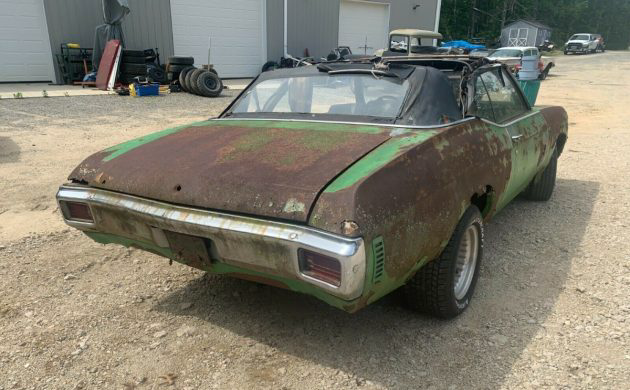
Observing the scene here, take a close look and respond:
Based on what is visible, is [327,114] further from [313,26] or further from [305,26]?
[313,26]

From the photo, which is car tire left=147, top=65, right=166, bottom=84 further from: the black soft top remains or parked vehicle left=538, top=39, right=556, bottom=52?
parked vehicle left=538, top=39, right=556, bottom=52

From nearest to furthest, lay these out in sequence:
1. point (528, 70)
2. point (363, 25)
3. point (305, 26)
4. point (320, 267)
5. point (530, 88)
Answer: point (320, 267) → point (530, 88) → point (528, 70) → point (305, 26) → point (363, 25)

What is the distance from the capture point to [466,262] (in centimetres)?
291

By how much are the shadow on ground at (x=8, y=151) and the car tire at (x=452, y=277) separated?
5639 mm

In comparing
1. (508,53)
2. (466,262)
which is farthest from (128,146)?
(508,53)

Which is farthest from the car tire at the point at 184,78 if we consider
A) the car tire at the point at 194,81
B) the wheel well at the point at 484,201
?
the wheel well at the point at 484,201

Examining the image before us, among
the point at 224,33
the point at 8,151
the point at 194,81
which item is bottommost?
the point at 8,151

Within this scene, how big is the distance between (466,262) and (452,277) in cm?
39

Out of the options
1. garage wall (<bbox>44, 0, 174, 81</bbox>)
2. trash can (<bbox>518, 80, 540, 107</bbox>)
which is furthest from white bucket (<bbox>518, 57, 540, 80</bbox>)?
garage wall (<bbox>44, 0, 174, 81</bbox>)

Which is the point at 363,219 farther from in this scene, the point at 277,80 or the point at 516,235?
the point at 516,235

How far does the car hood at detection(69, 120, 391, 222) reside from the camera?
2135 millimetres

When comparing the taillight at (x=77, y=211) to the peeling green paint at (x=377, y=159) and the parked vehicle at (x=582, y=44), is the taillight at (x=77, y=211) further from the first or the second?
the parked vehicle at (x=582, y=44)

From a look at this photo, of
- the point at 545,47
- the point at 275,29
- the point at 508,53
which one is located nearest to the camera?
the point at 275,29

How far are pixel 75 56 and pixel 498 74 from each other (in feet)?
45.1
